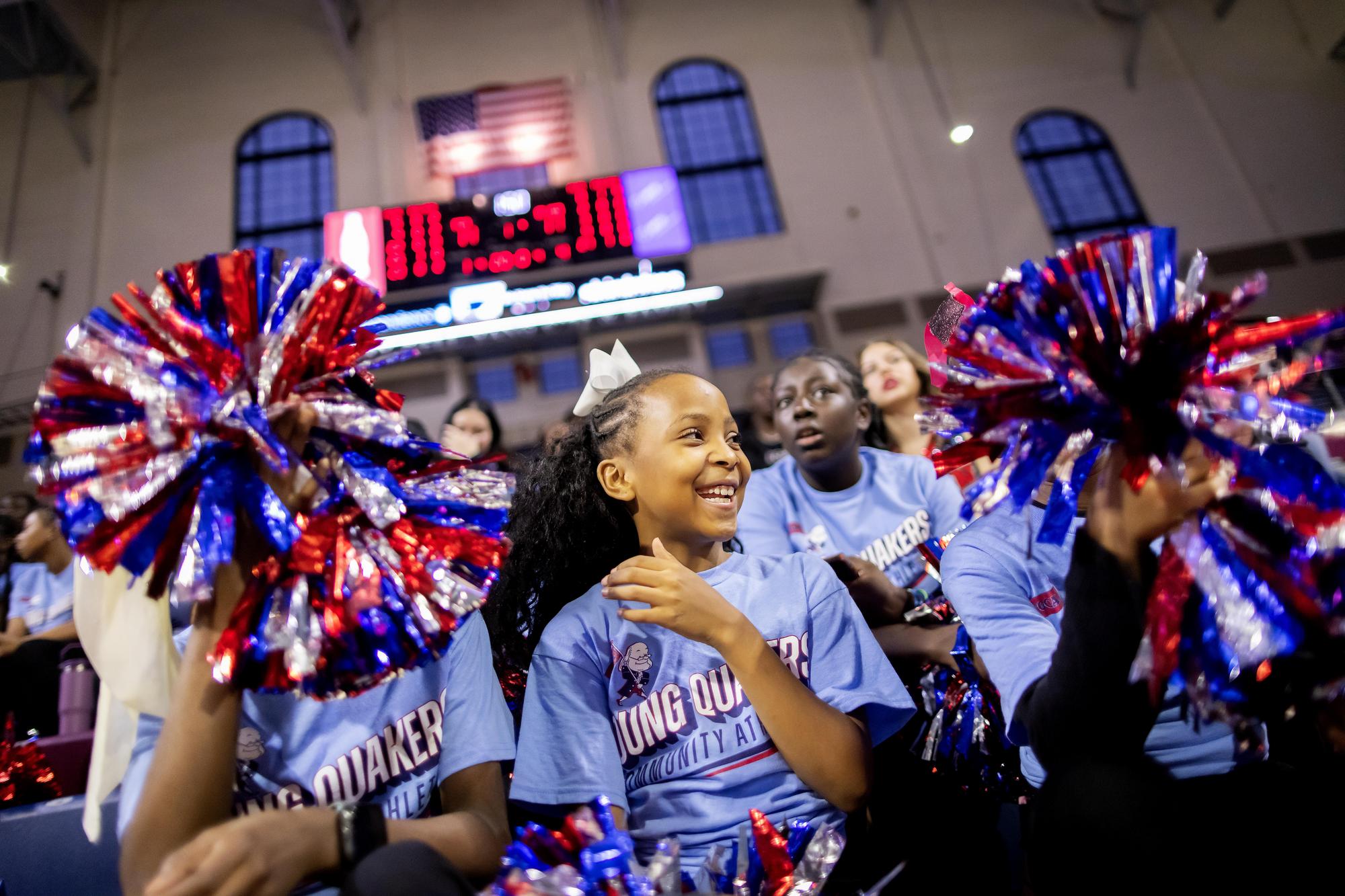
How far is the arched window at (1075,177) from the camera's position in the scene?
774 centimetres

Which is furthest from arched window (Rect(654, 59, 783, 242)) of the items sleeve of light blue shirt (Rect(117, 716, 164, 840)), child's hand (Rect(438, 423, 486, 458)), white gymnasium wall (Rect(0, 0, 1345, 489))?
sleeve of light blue shirt (Rect(117, 716, 164, 840))

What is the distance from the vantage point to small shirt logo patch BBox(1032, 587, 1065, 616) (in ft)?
3.28

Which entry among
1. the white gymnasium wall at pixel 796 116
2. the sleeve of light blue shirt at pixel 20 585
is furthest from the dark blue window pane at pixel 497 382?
the sleeve of light blue shirt at pixel 20 585

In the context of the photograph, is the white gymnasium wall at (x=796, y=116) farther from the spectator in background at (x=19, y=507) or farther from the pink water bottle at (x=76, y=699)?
the pink water bottle at (x=76, y=699)

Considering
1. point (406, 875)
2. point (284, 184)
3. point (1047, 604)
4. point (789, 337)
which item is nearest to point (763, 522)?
point (1047, 604)

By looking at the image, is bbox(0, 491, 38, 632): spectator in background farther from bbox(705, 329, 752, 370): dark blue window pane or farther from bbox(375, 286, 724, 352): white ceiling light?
bbox(705, 329, 752, 370): dark blue window pane

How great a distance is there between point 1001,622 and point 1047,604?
0.35 ft

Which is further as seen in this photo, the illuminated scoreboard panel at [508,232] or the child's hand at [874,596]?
the illuminated scoreboard panel at [508,232]

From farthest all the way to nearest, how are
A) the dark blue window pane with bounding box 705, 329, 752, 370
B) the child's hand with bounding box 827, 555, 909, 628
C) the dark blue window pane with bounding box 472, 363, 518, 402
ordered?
the dark blue window pane with bounding box 705, 329, 752, 370 < the dark blue window pane with bounding box 472, 363, 518, 402 < the child's hand with bounding box 827, 555, 909, 628

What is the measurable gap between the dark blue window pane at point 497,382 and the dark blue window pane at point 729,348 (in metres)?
1.90

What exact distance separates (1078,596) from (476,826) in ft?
2.30

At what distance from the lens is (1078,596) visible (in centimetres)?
74

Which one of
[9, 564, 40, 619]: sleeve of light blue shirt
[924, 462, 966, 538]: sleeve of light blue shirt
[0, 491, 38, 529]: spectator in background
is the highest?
[0, 491, 38, 529]: spectator in background

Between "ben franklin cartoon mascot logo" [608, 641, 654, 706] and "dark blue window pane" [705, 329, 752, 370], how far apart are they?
6139mm
